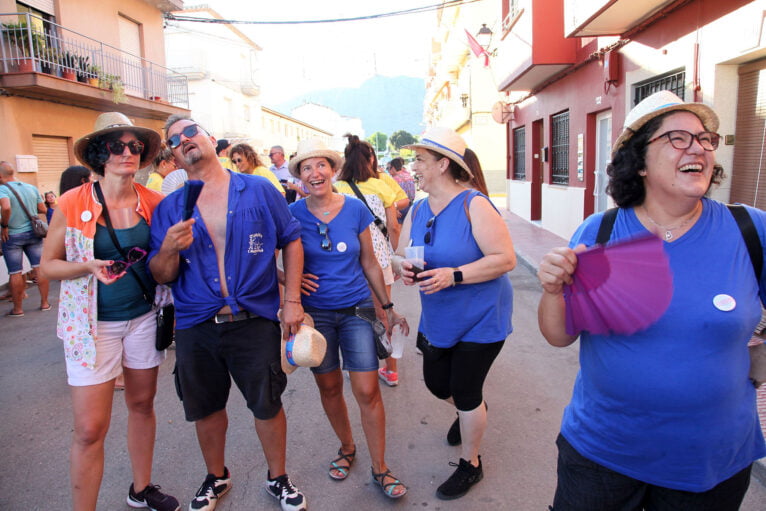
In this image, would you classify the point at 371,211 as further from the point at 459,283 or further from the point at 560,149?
the point at 560,149

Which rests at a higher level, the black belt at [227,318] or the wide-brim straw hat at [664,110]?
the wide-brim straw hat at [664,110]

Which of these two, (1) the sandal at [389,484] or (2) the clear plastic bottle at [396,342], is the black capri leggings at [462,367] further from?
(1) the sandal at [389,484]

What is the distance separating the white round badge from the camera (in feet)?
4.77

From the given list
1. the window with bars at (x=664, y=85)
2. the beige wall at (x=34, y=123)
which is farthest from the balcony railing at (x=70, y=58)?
the window with bars at (x=664, y=85)

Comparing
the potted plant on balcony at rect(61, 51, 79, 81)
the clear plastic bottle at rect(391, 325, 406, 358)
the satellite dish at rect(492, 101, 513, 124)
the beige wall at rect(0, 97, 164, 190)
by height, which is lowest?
the clear plastic bottle at rect(391, 325, 406, 358)

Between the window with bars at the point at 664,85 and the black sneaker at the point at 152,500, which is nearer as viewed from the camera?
the black sneaker at the point at 152,500

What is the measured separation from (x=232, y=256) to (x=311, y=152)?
0.84 m

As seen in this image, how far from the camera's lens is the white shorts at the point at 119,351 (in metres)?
2.42

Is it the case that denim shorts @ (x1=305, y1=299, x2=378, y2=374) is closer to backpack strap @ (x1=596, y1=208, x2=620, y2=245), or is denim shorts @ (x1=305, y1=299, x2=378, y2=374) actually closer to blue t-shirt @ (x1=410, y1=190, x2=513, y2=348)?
blue t-shirt @ (x1=410, y1=190, x2=513, y2=348)

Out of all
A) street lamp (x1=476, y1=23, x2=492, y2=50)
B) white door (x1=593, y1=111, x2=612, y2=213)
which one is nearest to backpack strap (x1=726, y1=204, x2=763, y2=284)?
white door (x1=593, y1=111, x2=612, y2=213)

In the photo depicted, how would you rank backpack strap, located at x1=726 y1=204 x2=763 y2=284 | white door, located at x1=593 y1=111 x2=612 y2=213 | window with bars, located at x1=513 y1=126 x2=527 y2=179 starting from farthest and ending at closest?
1. window with bars, located at x1=513 y1=126 x2=527 y2=179
2. white door, located at x1=593 y1=111 x2=612 y2=213
3. backpack strap, located at x1=726 y1=204 x2=763 y2=284

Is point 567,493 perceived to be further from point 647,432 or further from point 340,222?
point 340,222

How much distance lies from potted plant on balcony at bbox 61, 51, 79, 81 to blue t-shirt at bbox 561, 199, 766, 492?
1332cm

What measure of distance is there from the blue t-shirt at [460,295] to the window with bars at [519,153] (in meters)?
14.0
